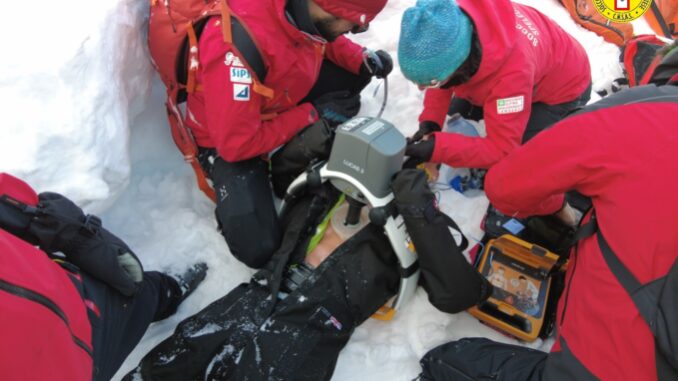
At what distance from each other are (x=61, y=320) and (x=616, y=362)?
1.60 metres

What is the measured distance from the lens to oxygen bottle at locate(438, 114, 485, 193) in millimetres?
2754

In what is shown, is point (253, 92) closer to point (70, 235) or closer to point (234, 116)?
point (234, 116)

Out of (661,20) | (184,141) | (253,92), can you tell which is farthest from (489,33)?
(661,20)

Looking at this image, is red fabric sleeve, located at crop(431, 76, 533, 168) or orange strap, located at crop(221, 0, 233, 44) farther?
red fabric sleeve, located at crop(431, 76, 533, 168)

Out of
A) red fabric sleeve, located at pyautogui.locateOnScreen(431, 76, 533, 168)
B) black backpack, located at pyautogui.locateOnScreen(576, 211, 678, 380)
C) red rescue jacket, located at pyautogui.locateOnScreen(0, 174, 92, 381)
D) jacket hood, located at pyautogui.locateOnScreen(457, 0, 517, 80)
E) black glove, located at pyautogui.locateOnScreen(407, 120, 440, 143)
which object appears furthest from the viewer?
black glove, located at pyautogui.locateOnScreen(407, 120, 440, 143)

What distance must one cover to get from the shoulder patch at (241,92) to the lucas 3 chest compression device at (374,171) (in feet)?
1.56

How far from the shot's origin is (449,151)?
7.65 ft

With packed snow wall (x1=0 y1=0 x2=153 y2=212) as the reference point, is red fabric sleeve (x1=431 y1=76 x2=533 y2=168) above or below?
below

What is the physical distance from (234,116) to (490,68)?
1.17 m

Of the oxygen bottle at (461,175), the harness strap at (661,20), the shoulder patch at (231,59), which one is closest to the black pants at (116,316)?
the shoulder patch at (231,59)

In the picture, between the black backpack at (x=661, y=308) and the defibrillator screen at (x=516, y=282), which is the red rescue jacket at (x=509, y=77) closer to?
the defibrillator screen at (x=516, y=282)

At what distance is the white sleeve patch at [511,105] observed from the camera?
2.17 metres

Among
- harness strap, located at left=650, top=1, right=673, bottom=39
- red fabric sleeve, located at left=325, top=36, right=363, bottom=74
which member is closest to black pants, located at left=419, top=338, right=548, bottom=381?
red fabric sleeve, located at left=325, top=36, right=363, bottom=74

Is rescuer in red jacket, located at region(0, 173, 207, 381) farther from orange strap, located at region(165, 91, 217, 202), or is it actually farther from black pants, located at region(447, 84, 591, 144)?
black pants, located at region(447, 84, 591, 144)
